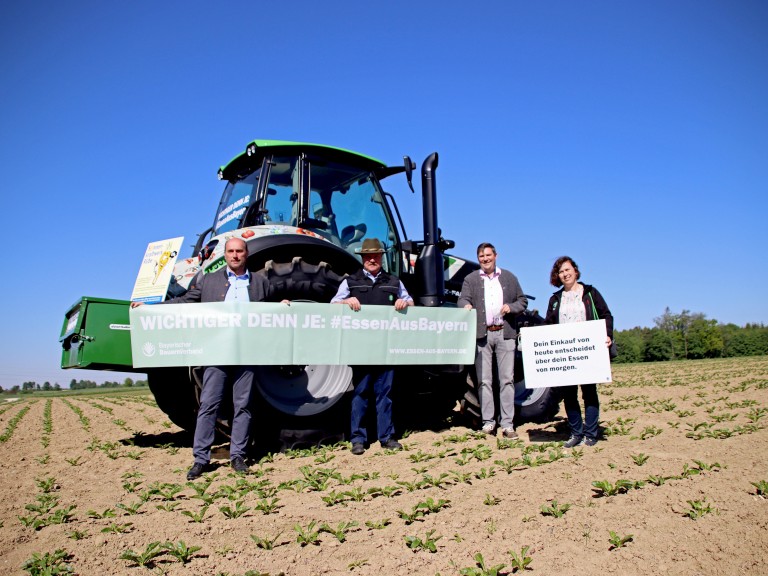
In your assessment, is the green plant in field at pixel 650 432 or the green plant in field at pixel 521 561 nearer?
the green plant in field at pixel 521 561

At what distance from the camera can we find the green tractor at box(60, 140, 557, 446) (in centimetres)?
537

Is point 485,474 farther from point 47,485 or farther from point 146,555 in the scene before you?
point 47,485

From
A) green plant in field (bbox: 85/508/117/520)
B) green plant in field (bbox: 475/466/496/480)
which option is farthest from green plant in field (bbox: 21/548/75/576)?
green plant in field (bbox: 475/466/496/480)

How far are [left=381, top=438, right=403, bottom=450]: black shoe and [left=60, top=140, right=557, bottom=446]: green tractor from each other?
19.4 inches

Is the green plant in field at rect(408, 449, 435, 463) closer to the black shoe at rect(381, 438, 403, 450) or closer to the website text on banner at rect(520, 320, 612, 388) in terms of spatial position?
the black shoe at rect(381, 438, 403, 450)

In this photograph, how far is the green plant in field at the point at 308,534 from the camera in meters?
3.12

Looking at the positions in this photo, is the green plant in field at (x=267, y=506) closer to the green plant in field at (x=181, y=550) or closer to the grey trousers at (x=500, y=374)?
the green plant in field at (x=181, y=550)

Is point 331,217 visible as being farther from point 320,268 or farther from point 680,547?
point 680,547

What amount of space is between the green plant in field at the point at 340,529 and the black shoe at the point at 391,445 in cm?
204

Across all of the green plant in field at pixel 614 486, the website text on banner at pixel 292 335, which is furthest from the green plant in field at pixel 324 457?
the green plant in field at pixel 614 486

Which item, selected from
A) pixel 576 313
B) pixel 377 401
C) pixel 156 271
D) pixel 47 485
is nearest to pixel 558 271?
pixel 576 313

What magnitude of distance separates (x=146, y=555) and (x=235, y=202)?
423 cm

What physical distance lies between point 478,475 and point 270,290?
244cm

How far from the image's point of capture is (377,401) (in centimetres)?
552
